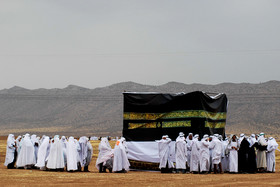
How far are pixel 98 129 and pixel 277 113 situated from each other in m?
30.7

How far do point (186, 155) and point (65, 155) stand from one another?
4548mm

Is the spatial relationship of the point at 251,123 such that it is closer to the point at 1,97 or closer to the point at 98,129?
the point at 98,129

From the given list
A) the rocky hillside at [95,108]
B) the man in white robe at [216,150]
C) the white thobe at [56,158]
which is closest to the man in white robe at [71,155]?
the white thobe at [56,158]

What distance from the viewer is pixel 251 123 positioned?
8506 centimetres

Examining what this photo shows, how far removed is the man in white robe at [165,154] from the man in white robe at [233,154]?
2.10 metres

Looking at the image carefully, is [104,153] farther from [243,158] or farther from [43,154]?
[243,158]

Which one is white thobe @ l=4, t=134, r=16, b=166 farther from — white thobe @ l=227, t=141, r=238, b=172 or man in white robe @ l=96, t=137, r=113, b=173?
white thobe @ l=227, t=141, r=238, b=172

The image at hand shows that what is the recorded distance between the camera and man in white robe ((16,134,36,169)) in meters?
20.3

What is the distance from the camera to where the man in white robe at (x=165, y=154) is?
18469 mm

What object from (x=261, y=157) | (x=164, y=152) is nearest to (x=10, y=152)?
(x=164, y=152)

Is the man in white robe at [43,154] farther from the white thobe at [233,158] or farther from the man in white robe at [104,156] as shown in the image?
the white thobe at [233,158]

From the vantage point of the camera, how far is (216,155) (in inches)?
704

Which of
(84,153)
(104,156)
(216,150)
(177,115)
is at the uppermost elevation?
(177,115)

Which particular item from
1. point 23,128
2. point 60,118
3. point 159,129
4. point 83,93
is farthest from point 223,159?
point 83,93
